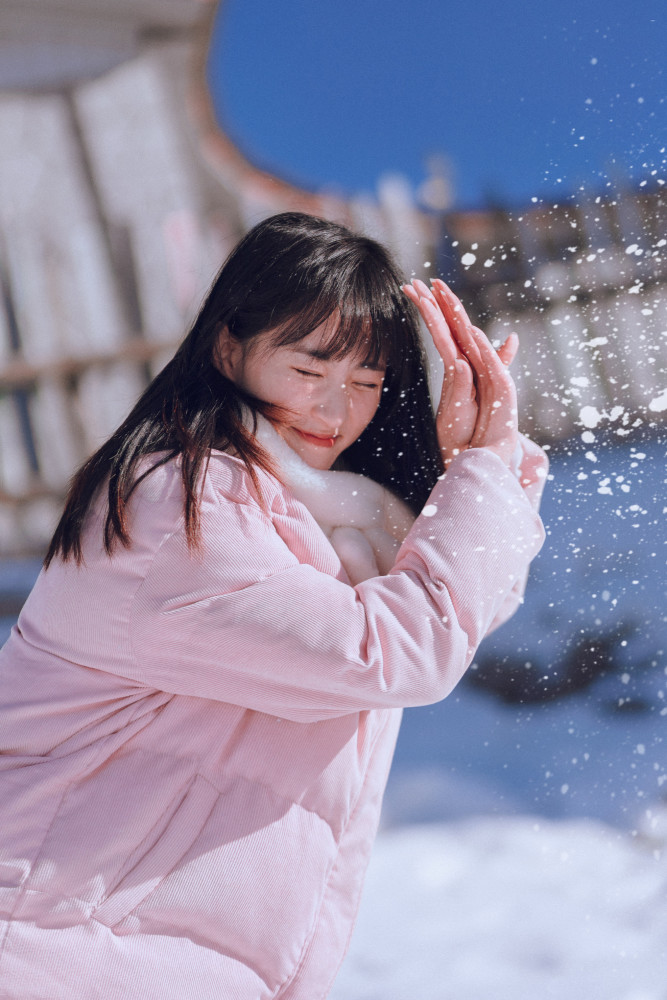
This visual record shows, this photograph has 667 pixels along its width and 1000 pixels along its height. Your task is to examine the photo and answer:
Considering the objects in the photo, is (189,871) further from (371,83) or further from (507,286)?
(371,83)

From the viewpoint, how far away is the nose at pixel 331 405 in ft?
2.42

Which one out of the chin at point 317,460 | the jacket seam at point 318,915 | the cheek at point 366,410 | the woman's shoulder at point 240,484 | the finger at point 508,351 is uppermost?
the finger at point 508,351

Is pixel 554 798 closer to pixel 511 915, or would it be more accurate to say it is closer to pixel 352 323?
pixel 511 915

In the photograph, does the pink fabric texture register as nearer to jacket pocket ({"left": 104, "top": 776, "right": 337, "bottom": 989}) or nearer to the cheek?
jacket pocket ({"left": 104, "top": 776, "right": 337, "bottom": 989})

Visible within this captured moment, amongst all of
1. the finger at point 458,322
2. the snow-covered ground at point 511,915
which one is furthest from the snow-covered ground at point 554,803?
the finger at point 458,322

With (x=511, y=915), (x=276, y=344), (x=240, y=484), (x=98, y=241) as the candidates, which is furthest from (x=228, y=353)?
A: (x=98, y=241)

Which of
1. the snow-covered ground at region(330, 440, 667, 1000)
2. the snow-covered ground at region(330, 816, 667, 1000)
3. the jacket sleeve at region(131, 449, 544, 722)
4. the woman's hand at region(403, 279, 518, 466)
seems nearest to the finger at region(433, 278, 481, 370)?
the woman's hand at region(403, 279, 518, 466)

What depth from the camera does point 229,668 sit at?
1.92 ft

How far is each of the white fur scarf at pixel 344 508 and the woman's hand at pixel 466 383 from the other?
0.10m

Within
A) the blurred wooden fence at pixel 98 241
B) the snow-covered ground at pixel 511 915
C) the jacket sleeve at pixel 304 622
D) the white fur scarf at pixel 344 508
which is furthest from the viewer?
the blurred wooden fence at pixel 98 241

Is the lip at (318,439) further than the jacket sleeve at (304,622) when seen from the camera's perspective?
Yes

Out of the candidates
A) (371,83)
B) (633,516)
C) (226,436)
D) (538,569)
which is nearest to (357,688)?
(226,436)

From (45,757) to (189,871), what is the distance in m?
0.15

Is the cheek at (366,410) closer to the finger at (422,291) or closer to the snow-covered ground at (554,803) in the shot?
the finger at (422,291)
